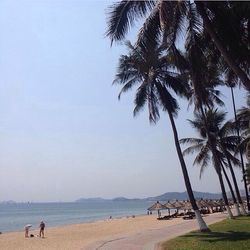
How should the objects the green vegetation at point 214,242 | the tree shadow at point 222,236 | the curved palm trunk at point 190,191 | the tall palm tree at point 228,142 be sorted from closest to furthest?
the green vegetation at point 214,242 < the tree shadow at point 222,236 < the curved palm trunk at point 190,191 < the tall palm tree at point 228,142

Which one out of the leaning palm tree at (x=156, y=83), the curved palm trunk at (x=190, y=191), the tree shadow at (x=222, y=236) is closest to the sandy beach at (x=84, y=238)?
the curved palm trunk at (x=190, y=191)

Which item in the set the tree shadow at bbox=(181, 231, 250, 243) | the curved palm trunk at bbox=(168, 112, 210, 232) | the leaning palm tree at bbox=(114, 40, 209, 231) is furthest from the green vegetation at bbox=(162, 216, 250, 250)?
the leaning palm tree at bbox=(114, 40, 209, 231)

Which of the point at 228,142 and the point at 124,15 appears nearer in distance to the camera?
the point at 124,15

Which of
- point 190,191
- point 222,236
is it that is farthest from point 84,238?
point 222,236

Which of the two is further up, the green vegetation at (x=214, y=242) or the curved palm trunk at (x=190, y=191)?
the curved palm trunk at (x=190, y=191)

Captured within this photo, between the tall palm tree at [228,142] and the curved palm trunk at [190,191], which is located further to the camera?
the tall palm tree at [228,142]

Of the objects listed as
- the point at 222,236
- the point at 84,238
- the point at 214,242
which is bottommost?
the point at 214,242

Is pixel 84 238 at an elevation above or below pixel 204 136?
below

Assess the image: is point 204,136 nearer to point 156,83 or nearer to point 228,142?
point 228,142

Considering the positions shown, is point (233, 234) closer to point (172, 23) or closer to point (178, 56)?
point (178, 56)

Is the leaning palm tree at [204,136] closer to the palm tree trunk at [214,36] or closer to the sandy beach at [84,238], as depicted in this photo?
the sandy beach at [84,238]

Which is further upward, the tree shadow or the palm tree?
the palm tree

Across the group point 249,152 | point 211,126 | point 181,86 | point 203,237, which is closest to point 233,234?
point 203,237

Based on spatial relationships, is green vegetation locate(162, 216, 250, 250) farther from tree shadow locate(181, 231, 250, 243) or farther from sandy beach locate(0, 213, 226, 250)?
sandy beach locate(0, 213, 226, 250)
